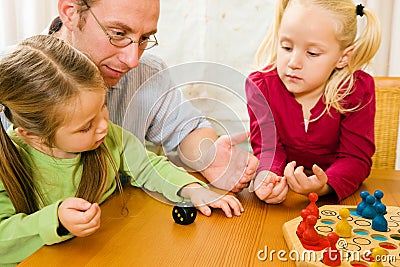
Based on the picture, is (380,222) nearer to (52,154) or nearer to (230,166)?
(230,166)

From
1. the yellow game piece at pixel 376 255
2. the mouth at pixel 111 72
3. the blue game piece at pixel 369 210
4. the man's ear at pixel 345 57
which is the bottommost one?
the blue game piece at pixel 369 210

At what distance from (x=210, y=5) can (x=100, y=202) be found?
130cm

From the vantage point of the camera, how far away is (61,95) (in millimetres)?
909

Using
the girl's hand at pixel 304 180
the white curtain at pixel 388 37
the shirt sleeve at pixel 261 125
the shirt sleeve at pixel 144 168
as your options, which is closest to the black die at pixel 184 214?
the shirt sleeve at pixel 144 168

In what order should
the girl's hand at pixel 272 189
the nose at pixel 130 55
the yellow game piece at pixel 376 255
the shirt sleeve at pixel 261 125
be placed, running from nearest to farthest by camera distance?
1. the yellow game piece at pixel 376 255
2. the girl's hand at pixel 272 189
3. the nose at pixel 130 55
4. the shirt sleeve at pixel 261 125

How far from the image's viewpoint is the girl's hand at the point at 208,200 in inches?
39.4

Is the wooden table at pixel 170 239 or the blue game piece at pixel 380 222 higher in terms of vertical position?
the blue game piece at pixel 380 222

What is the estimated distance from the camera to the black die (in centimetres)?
94

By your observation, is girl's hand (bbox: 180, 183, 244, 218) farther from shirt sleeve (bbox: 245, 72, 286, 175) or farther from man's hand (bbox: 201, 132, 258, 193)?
shirt sleeve (bbox: 245, 72, 286, 175)

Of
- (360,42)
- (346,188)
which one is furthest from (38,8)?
(346,188)

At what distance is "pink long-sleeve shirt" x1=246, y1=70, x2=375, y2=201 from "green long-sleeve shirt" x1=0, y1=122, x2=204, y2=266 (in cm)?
23

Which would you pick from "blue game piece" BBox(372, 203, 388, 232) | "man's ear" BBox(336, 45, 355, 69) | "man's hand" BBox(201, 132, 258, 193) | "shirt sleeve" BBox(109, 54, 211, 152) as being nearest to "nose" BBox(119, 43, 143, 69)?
"shirt sleeve" BBox(109, 54, 211, 152)

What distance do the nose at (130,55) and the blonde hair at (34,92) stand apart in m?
0.19

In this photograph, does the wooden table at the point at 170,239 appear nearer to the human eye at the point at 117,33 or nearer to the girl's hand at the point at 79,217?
the girl's hand at the point at 79,217
